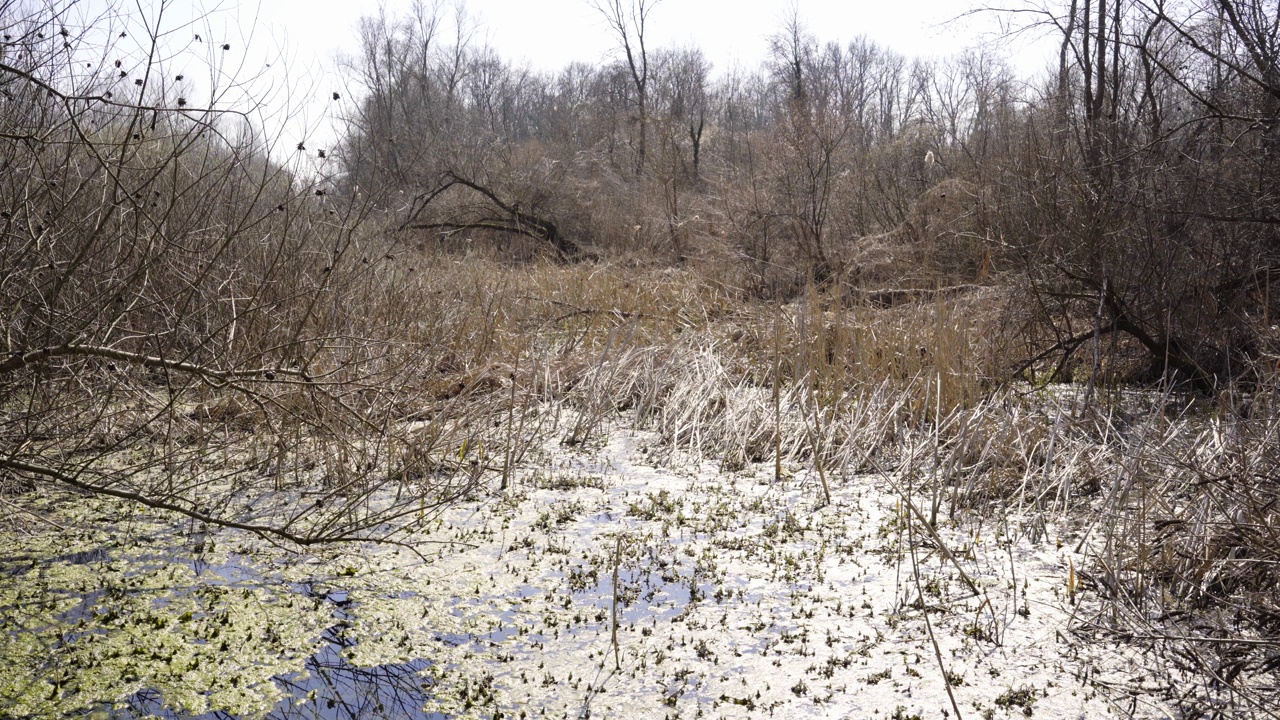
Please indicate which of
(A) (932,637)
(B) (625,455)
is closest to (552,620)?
(A) (932,637)

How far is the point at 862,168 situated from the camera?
13.6m

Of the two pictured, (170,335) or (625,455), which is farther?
(625,455)

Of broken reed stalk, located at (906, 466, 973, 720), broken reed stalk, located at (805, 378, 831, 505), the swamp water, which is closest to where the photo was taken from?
broken reed stalk, located at (906, 466, 973, 720)

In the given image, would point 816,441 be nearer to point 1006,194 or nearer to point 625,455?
point 625,455

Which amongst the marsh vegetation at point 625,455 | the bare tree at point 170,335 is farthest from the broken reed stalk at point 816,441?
the bare tree at point 170,335

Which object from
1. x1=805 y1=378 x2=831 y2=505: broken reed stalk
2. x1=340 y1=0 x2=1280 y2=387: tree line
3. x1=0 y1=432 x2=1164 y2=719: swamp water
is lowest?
x1=0 y1=432 x2=1164 y2=719: swamp water

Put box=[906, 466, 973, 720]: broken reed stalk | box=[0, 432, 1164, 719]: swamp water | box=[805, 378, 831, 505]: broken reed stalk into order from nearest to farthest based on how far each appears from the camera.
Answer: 1. box=[906, 466, 973, 720]: broken reed stalk
2. box=[0, 432, 1164, 719]: swamp water
3. box=[805, 378, 831, 505]: broken reed stalk

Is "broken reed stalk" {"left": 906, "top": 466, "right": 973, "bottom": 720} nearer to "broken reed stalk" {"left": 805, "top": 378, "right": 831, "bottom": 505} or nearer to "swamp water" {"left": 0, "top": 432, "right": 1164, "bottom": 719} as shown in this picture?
"swamp water" {"left": 0, "top": 432, "right": 1164, "bottom": 719}

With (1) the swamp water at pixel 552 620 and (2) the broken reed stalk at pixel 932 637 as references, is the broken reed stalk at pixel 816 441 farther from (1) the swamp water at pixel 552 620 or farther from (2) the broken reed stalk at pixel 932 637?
(2) the broken reed stalk at pixel 932 637

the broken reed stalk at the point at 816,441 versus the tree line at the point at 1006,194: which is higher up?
the tree line at the point at 1006,194

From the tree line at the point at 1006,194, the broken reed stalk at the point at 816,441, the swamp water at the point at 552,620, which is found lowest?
the swamp water at the point at 552,620

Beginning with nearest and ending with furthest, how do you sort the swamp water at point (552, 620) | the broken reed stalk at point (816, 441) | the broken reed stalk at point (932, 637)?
1. the broken reed stalk at point (932, 637)
2. the swamp water at point (552, 620)
3. the broken reed stalk at point (816, 441)

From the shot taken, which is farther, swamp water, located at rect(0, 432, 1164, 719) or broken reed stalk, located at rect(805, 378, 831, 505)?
broken reed stalk, located at rect(805, 378, 831, 505)

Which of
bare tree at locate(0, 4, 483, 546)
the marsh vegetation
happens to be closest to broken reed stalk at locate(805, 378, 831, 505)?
the marsh vegetation
